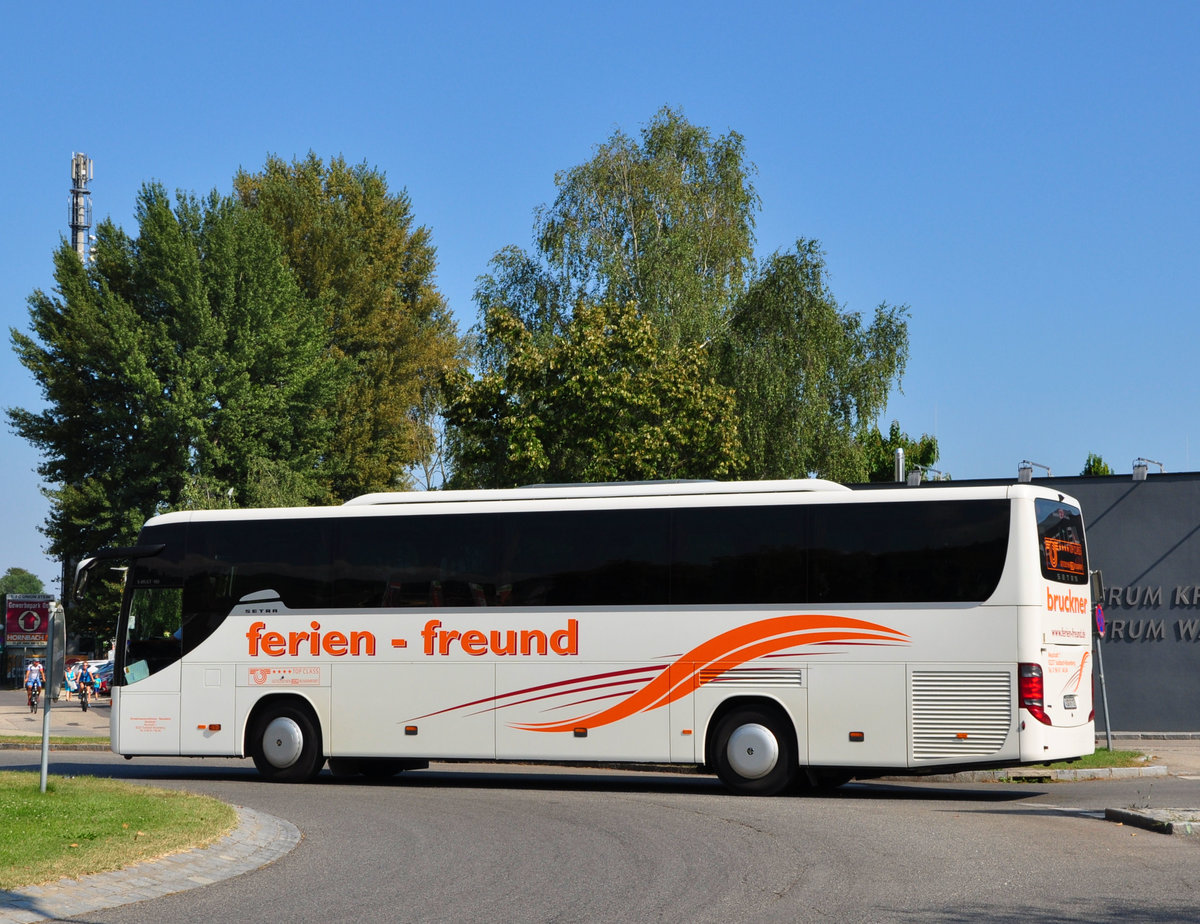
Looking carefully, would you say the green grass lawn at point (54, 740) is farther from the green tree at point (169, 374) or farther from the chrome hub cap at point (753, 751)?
the green tree at point (169, 374)

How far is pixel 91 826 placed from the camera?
39.5ft

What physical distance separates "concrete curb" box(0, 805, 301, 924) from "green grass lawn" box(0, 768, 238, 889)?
0.14 meters

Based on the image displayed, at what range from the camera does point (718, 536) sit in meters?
17.5

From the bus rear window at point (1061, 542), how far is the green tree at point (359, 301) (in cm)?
3806

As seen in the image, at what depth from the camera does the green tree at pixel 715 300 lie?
44.0 m

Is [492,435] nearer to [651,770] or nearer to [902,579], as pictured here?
[651,770]

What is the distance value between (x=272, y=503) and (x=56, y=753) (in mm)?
20038

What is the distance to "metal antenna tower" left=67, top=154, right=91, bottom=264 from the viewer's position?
106 m

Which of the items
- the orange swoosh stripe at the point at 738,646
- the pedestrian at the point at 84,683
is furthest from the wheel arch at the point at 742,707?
the pedestrian at the point at 84,683

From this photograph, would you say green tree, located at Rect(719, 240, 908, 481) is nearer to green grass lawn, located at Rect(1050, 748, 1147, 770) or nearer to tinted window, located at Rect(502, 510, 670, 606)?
green grass lawn, located at Rect(1050, 748, 1147, 770)

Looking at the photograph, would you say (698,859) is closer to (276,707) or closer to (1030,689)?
(1030,689)

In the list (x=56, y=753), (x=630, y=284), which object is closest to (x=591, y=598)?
(x=56, y=753)

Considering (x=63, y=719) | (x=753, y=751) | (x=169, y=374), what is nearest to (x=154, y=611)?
(x=753, y=751)

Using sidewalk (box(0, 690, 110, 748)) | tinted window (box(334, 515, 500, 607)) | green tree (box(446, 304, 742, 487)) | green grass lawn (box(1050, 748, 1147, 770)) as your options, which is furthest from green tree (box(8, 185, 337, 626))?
green grass lawn (box(1050, 748, 1147, 770))
